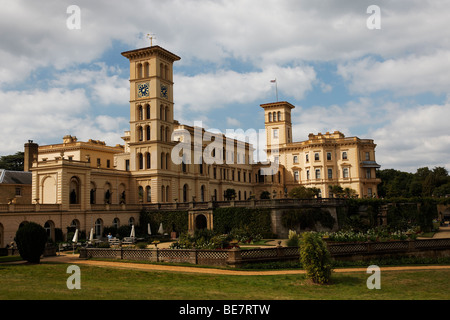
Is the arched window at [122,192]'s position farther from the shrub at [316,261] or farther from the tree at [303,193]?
the shrub at [316,261]

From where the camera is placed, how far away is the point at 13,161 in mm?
74750

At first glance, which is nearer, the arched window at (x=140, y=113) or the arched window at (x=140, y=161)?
the arched window at (x=140, y=161)

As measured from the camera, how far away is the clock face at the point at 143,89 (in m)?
54.8

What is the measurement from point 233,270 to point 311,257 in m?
5.88

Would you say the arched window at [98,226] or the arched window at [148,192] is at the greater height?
the arched window at [148,192]

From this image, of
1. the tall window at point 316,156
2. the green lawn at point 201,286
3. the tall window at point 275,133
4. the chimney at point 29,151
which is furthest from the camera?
the tall window at point 275,133

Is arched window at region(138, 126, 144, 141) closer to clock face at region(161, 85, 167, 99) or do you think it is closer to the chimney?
clock face at region(161, 85, 167, 99)

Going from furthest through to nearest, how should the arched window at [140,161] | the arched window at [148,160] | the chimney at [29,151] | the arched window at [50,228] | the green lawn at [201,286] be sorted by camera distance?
the chimney at [29,151] → the arched window at [140,161] → the arched window at [148,160] → the arched window at [50,228] → the green lawn at [201,286]

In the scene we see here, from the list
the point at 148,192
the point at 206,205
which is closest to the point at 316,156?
the point at 206,205

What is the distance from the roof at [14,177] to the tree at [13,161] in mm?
25216

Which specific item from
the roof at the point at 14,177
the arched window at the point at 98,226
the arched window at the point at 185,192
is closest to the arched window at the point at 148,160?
the arched window at the point at 185,192

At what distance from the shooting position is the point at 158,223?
1955 inches

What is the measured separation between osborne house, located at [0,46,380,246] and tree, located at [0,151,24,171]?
37.6 feet
